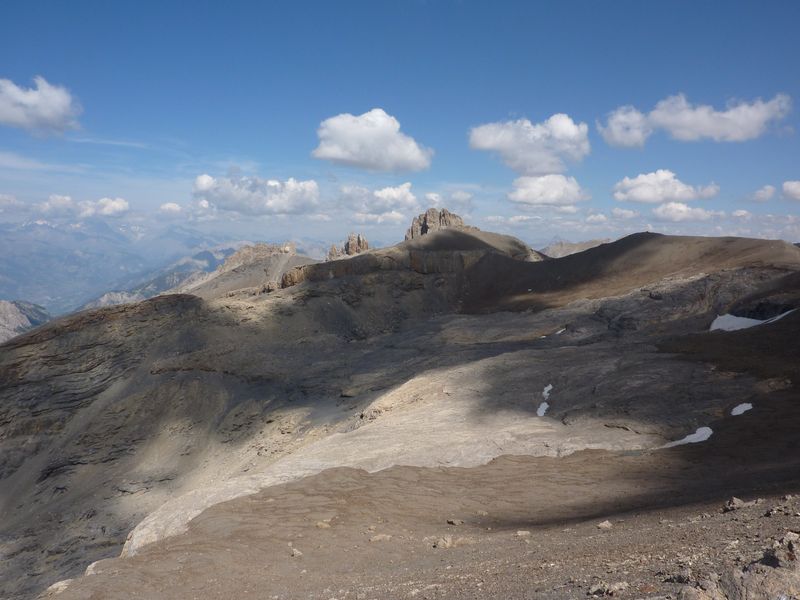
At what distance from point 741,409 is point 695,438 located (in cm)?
327

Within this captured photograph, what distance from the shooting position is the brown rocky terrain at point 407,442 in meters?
11.7

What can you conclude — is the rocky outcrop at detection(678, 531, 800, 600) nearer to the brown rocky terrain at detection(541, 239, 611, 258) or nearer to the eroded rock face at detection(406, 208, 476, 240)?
the eroded rock face at detection(406, 208, 476, 240)

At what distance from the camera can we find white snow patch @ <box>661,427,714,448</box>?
2044 cm

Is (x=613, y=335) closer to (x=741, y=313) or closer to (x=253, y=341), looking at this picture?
(x=741, y=313)

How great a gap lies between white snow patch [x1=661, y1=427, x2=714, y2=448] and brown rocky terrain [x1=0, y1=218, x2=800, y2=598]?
0.90 ft

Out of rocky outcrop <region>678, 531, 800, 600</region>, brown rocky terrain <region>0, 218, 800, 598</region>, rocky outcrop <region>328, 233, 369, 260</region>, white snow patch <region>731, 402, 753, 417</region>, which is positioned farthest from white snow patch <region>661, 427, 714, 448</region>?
rocky outcrop <region>328, 233, 369, 260</region>

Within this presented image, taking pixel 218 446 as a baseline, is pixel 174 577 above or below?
above

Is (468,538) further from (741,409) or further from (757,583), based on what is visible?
(741,409)

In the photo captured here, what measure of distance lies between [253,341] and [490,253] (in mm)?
48685

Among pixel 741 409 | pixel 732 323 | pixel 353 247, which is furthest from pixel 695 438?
pixel 353 247

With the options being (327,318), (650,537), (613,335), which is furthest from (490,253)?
(650,537)

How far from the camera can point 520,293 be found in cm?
7681

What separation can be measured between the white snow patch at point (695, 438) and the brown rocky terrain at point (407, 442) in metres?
0.27

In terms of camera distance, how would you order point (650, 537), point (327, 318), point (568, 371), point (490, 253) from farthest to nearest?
1. point (490, 253)
2. point (327, 318)
3. point (568, 371)
4. point (650, 537)
